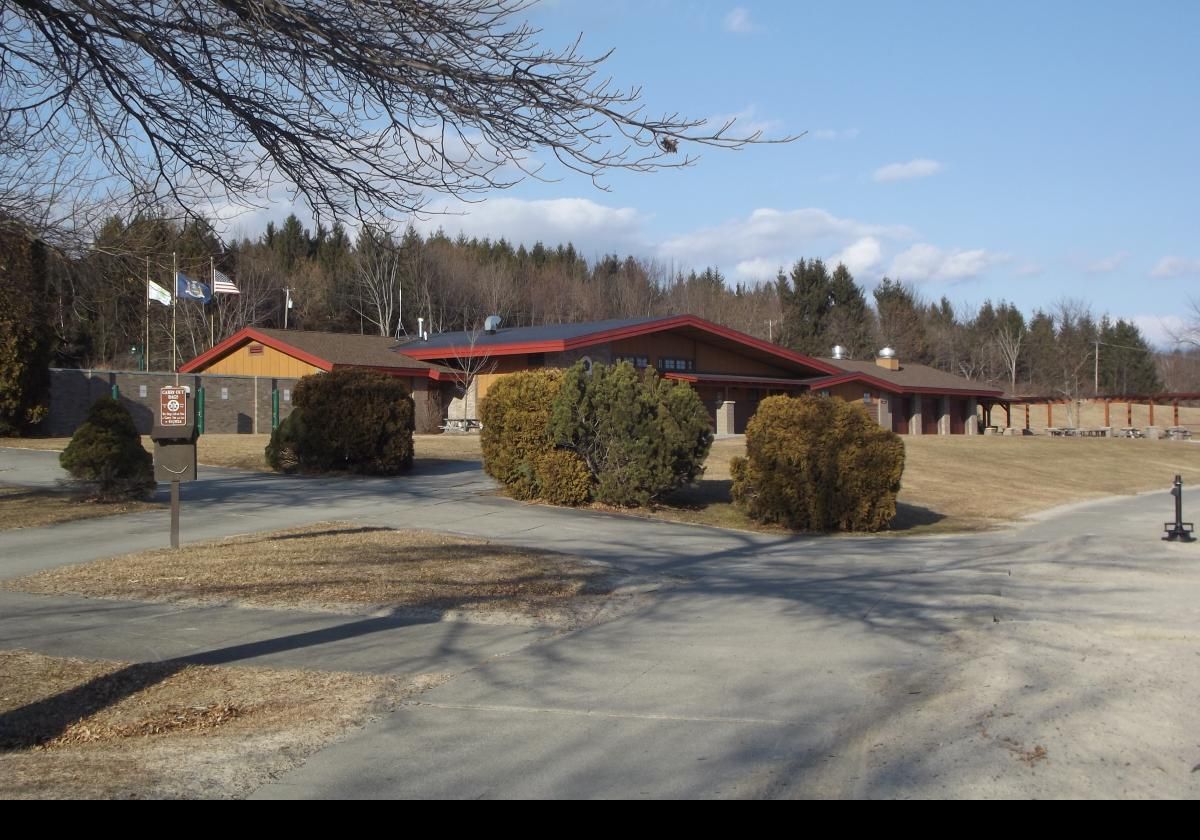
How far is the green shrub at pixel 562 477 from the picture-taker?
20.8 meters

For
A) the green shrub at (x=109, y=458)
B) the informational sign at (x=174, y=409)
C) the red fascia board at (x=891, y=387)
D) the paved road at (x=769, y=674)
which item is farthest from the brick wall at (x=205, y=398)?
the informational sign at (x=174, y=409)

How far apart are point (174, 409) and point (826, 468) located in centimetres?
1110

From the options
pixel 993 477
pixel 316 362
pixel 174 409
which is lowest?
pixel 993 477

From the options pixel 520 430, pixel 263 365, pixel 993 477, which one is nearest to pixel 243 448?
pixel 520 430

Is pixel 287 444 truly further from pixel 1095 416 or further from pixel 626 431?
pixel 1095 416

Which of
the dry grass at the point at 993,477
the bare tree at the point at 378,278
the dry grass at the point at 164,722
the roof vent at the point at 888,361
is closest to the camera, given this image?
the dry grass at the point at 164,722

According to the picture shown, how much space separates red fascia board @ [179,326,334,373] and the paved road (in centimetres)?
2630

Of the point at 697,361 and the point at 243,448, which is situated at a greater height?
the point at 697,361

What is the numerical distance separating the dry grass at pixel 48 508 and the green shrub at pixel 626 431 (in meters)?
7.61

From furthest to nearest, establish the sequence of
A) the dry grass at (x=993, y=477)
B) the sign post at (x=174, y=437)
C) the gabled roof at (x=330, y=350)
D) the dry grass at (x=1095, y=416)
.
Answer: the dry grass at (x=1095, y=416) < the gabled roof at (x=330, y=350) < the dry grass at (x=993, y=477) < the sign post at (x=174, y=437)

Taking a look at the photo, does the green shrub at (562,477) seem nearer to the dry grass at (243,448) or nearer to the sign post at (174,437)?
the dry grass at (243,448)

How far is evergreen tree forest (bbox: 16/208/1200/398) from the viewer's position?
12727 millimetres

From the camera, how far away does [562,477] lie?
20.8 metres
